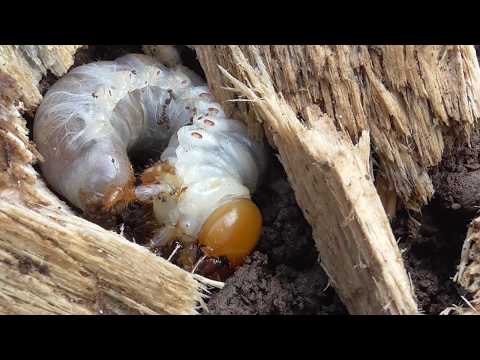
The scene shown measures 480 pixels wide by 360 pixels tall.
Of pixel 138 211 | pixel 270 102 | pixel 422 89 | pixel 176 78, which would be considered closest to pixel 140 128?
pixel 176 78

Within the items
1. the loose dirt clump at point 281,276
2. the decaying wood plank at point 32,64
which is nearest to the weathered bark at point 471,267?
the loose dirt clump at point 281,276

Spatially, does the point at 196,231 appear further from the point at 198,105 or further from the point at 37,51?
the point at 37,51

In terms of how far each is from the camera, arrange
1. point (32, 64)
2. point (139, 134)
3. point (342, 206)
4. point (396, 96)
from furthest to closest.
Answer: point (139, 134) → point (32, 64) → point (396, 96) → point (342, 206)

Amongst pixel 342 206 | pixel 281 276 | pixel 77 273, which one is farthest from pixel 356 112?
pixel 77 273

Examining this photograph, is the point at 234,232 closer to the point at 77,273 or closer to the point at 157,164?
the point at 157,164

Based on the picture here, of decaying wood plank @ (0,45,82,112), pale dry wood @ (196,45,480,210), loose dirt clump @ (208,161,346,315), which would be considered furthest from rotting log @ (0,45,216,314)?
pale dry wood @ (196,45,480,210)

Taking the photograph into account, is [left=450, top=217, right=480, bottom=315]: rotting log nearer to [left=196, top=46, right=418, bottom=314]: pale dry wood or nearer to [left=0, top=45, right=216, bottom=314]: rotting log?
[left=196, top=46, right=418, bottom=314]: pale dry wood
